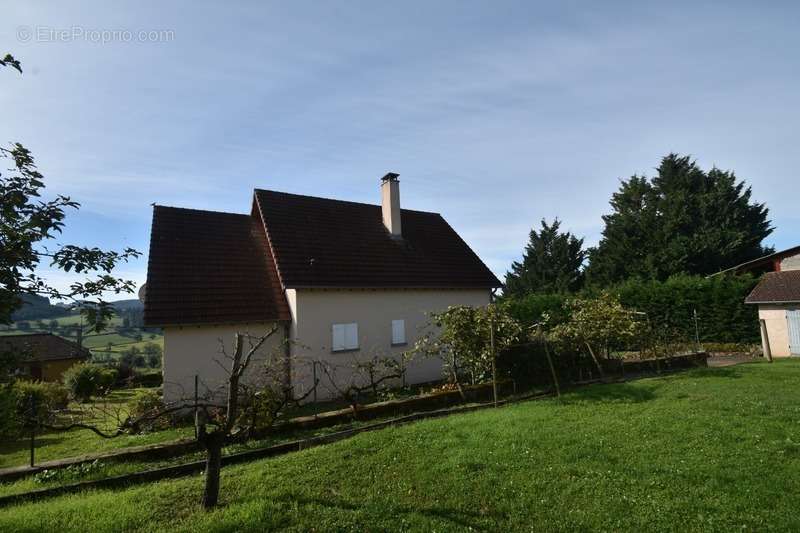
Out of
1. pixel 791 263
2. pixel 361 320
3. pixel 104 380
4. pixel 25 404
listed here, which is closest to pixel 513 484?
pixel 361 320

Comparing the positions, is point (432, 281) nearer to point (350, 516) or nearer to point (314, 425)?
point (314, 425)

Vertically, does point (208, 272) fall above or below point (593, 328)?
above

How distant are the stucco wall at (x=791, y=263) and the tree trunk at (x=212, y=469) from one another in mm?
26909

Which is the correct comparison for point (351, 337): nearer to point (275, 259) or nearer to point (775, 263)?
point (275, 259)

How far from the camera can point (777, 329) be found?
18625 mm

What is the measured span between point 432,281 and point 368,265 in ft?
9.79

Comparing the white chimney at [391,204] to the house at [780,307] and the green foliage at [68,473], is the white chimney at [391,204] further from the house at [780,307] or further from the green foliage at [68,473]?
the house at [780,307]

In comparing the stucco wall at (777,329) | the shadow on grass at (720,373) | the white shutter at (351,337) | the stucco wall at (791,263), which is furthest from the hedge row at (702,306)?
the white shutter at (351,337)

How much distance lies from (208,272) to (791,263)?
27428 mm

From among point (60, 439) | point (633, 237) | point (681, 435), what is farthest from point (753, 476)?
point (633, 237)

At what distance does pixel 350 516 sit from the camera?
16.6ft

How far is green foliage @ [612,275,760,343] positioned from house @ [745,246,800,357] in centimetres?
87

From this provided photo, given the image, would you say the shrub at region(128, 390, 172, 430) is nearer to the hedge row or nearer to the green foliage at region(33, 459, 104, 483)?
the green foliage at region(33, 459, 104, 483)

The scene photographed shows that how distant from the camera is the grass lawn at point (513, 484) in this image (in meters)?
4.84
